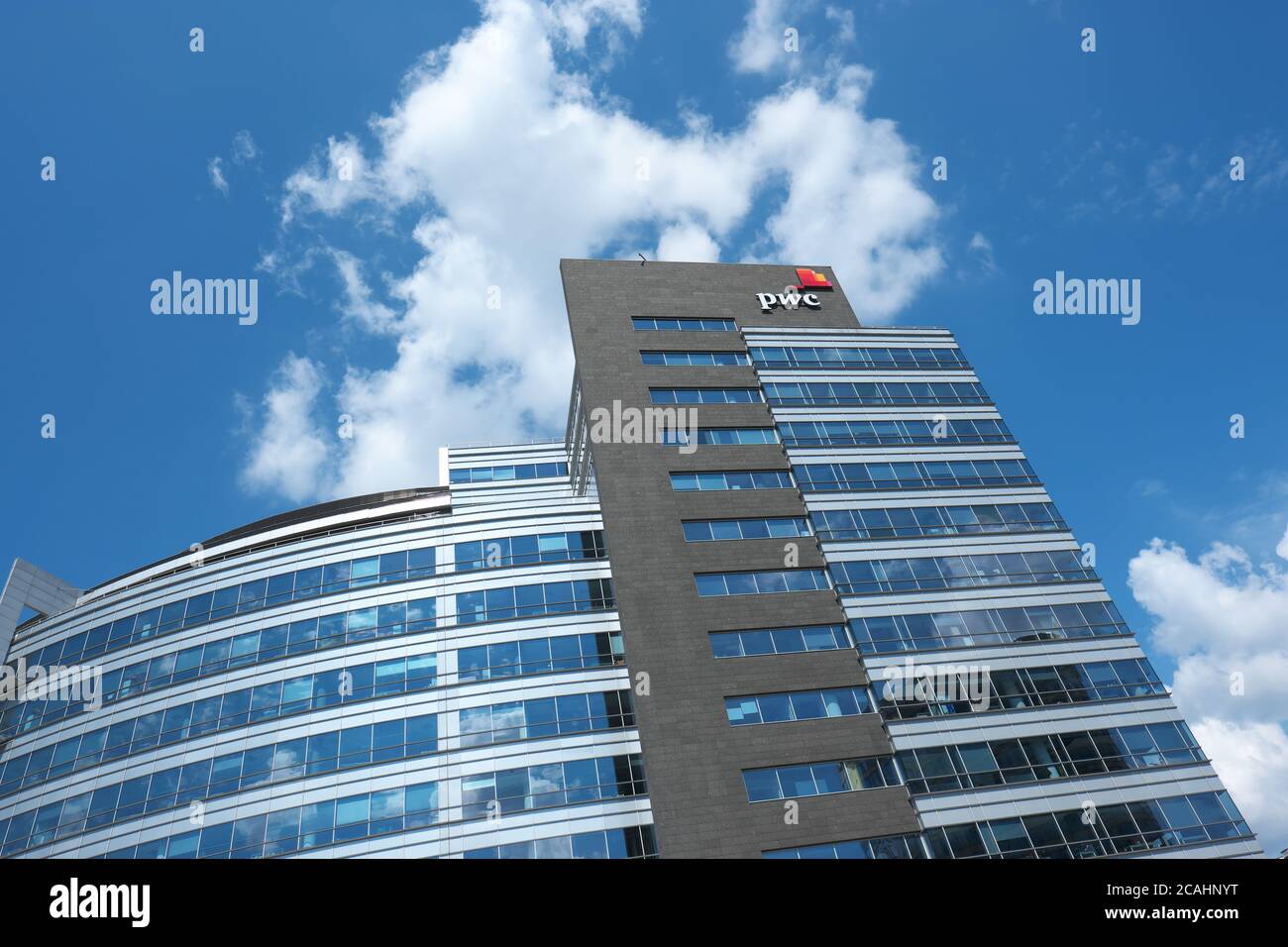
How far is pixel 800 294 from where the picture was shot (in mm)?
60812

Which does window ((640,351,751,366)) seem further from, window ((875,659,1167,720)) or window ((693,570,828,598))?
window ((875,659,1167,720))

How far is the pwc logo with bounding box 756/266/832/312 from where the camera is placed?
5950cm

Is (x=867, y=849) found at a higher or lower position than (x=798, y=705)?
lower

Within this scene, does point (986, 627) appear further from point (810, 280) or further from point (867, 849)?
point (810, 280)

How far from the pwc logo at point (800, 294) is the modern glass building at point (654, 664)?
667cm

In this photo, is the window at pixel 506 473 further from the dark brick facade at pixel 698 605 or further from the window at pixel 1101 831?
the window at pixel 1101 831

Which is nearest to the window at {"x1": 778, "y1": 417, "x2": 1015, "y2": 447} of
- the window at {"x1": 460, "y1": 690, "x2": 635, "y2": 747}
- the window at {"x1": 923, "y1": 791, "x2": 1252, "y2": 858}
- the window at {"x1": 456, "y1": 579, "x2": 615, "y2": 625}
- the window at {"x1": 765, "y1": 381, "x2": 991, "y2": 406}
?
the window at {"x1": 765, "y1": 381, "x2": 991, "y2": 406}

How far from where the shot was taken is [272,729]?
41688 mm

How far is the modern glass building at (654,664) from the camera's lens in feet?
125

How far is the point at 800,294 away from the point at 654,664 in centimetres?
3237

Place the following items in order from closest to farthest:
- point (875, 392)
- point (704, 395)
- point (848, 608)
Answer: point (848, 608) → point (704, 395) → point (875, 392)

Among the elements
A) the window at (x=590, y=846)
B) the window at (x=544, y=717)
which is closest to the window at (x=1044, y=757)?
the window at (x=590, y=846)

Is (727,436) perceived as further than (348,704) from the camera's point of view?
Yes

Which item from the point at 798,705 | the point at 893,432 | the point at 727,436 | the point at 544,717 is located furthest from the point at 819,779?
the point at 893,432
